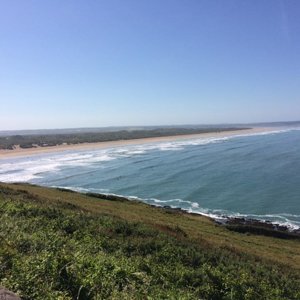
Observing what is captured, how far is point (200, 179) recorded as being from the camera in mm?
62500

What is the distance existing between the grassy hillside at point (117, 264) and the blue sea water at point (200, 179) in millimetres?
19701

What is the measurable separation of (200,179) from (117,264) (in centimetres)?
5033

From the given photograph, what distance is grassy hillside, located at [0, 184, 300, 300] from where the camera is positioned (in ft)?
32.9

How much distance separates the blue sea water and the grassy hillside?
1970cm

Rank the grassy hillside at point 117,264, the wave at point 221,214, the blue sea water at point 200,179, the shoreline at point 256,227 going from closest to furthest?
the grassy hillside at point 117,264, the shoreline at point 256,227, the wave at point 221,214, the blue sea water at point 200,179

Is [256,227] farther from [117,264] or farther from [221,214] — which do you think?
[117,264]

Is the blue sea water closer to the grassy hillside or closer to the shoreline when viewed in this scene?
the shoreline

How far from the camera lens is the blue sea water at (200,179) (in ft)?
149

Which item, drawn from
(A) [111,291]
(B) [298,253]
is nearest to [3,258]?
(A) [111,291]

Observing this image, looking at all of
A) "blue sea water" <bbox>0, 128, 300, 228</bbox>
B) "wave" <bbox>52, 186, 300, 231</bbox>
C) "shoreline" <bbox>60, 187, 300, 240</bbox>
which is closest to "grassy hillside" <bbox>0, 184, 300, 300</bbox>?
"shoreline" <bbox>60, 187, 300, 240</bbox>

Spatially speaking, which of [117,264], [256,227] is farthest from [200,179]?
[117,264]

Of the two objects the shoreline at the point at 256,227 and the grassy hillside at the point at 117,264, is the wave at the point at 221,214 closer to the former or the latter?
the shoreline at the point at 256,227

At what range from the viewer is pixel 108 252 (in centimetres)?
1636

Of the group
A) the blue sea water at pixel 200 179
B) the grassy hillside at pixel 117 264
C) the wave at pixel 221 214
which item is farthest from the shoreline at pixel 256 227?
the grassy hillside at pixel 117 264
